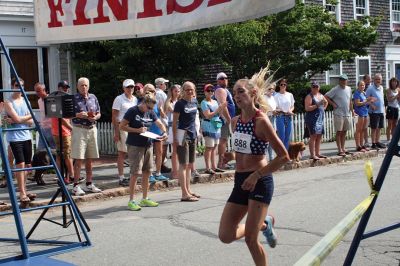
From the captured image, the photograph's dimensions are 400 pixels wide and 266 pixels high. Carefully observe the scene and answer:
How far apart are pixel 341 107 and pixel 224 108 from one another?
4.42 m

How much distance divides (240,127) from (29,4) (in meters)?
12.4

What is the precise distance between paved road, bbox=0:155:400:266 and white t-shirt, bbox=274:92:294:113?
268 cm

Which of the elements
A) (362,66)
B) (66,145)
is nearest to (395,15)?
(362,66)

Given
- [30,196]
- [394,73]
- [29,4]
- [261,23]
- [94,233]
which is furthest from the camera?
[394,73]

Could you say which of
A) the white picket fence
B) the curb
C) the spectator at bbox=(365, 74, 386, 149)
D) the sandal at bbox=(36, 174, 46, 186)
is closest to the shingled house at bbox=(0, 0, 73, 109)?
the white picket fence

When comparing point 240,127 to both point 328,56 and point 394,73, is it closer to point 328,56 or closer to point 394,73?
point 328,56

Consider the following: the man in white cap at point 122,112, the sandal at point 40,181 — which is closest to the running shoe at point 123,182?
the man in white cap at point 122,112

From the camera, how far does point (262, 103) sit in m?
5.59

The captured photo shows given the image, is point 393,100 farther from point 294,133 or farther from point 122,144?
point 122,144

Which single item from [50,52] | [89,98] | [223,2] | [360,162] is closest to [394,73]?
[360,162]

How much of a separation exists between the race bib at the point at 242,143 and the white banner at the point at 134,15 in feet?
3.88

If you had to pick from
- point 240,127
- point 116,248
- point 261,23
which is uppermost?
point 261,23

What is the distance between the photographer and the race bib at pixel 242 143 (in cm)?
543

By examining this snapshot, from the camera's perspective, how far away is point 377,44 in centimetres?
2778
